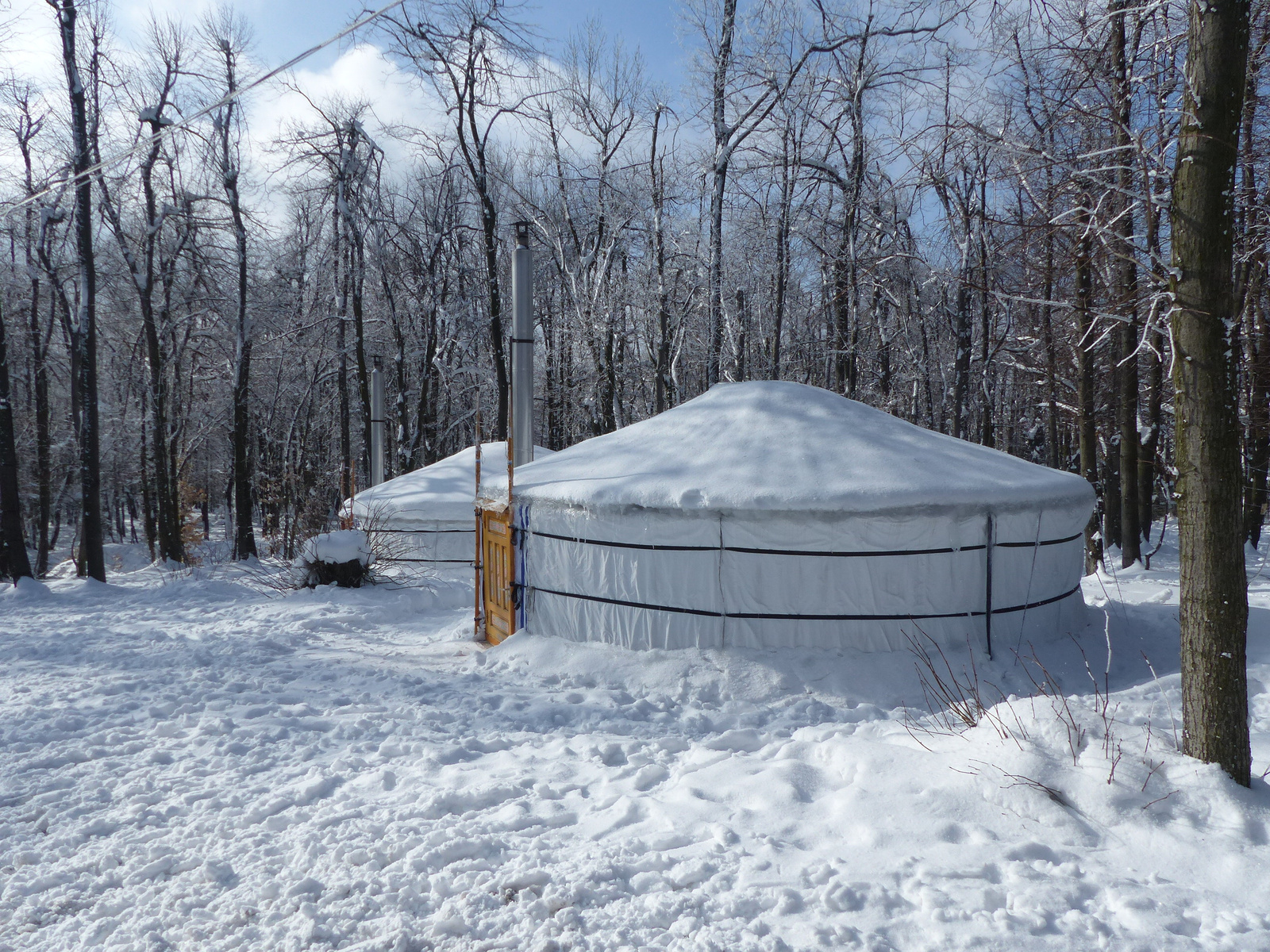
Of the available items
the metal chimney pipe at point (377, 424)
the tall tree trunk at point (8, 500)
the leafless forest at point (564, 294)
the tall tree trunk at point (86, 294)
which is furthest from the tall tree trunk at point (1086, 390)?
the tall tree trunk at point (8, 500)

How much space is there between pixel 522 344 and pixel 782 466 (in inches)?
142

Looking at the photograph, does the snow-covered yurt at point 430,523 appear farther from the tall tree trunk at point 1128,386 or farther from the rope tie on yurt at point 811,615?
the tall tree trunk at point 1128,386

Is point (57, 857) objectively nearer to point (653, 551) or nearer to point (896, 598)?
point (653, 551)

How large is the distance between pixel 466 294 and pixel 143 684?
15116mm

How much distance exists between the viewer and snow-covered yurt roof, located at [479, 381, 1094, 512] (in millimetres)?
5254

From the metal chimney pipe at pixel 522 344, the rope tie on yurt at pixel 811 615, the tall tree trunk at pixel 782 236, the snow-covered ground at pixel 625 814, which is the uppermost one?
the tall tree trunk at pixel 782 236

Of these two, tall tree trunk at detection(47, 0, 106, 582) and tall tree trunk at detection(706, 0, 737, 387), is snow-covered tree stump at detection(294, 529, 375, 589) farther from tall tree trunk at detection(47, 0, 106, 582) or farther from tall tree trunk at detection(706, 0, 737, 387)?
tall tree trunk at detection(706, 0, 737, 387)

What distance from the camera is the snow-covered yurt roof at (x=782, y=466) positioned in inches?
207

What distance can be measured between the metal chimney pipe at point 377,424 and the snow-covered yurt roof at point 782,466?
7.98 metres

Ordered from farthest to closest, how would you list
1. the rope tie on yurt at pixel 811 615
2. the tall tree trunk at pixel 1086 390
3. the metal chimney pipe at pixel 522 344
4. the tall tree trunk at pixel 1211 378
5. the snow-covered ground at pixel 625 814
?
the tall tree trunk at pixel 1086 390 → the metal chimney pipe at pixel 522 344 → the rope tie on yurt at pixel 811 615 → the tall tree trunk at pixel 1211 378 → the snow-covered ground at pixel 625 814

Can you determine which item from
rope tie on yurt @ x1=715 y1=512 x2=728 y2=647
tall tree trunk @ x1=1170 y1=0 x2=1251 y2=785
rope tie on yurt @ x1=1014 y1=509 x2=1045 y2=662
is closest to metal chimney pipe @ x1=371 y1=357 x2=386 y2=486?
rope tie on yurt @ x1=715 y1=512 x2=728 y2=647

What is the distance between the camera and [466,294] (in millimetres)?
19000

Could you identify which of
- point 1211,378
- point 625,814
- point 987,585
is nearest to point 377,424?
point 987,585

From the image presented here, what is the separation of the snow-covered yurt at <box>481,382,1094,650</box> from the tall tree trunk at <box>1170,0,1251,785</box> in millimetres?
2498
